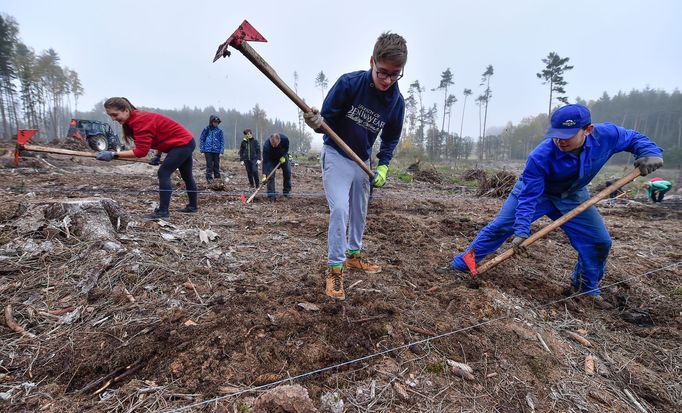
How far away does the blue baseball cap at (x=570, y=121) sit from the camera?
2.44 meters

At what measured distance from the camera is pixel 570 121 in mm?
2438

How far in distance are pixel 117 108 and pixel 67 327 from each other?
2601mm

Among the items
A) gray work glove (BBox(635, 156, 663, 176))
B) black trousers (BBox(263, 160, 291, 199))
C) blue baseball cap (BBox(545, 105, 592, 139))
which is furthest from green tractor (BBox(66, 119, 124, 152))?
gray work glove (BBox(635, 156, 663, 176))

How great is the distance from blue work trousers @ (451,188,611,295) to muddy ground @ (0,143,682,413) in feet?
0.71

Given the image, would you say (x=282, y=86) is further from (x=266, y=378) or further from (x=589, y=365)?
(x=589, y=365)

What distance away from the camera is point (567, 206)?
293 centimetres

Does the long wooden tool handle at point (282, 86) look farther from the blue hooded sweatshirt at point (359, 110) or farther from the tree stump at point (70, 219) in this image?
the tree stump at point (70, 219)

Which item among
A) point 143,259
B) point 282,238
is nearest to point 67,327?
point 143,259

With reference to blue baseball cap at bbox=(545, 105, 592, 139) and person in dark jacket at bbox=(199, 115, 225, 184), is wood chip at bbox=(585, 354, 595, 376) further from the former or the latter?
person in dark jacket at bbox=(199, 115, 225, 184)

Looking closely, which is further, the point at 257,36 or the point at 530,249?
the point at 530,249

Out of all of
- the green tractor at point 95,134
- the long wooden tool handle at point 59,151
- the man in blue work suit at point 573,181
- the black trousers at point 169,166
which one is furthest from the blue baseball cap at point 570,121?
the green tractor at point 95,134

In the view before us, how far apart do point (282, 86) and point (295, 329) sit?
1.66 m

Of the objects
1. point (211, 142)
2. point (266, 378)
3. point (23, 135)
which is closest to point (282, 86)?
point (266, 378)

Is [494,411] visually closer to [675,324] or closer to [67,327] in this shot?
[675,324]
